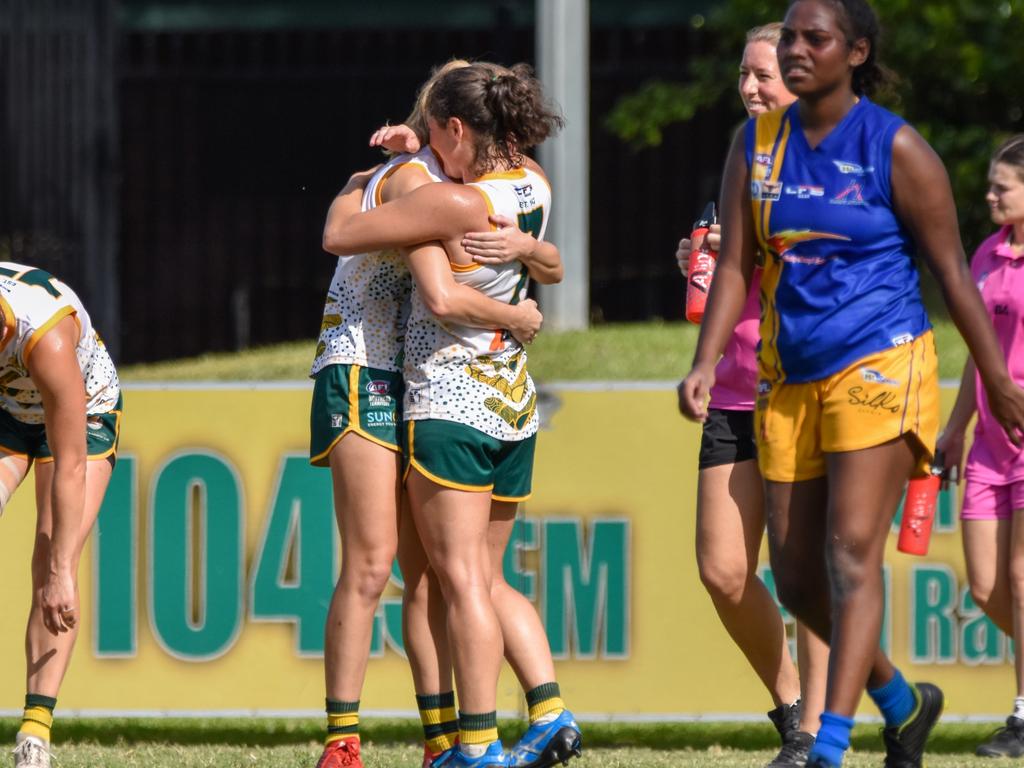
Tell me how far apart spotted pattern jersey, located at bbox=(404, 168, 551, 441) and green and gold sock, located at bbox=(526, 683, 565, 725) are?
28.2 inches

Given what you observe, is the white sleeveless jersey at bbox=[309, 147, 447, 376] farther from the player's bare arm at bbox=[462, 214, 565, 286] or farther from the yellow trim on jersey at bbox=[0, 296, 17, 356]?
the yellow trim on jersey at bbox=[0, 296, 17, 356]

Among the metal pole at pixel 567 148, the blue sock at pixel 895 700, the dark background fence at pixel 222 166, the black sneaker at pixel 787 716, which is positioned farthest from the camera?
the dark background fence at pixel 222 166

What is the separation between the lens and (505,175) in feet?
16.0

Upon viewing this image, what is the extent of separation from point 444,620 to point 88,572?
1999 millimetres

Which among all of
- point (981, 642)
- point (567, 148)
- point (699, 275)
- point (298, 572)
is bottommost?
point (981, 642)

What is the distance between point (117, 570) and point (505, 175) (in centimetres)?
252

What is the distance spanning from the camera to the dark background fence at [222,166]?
15.5 metres

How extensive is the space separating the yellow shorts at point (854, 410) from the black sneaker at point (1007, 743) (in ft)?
6.58

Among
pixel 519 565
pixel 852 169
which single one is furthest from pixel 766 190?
pixel 519 565

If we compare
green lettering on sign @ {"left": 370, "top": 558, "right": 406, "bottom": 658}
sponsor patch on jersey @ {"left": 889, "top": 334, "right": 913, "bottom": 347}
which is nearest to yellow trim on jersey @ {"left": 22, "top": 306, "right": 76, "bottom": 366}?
green lettering on sign @ {"left": 370, "top": 558, "right": 406, "bottom": 658}

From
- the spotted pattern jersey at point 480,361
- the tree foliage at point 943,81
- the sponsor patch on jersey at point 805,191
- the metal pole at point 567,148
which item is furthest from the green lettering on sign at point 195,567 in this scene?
the tree foliage at point 943,81

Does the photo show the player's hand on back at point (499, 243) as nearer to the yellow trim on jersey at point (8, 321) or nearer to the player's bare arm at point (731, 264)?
the player's bare arm at point (731, 264)

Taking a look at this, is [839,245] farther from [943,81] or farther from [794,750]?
[943,81]

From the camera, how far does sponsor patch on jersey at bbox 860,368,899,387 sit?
13.5ft
